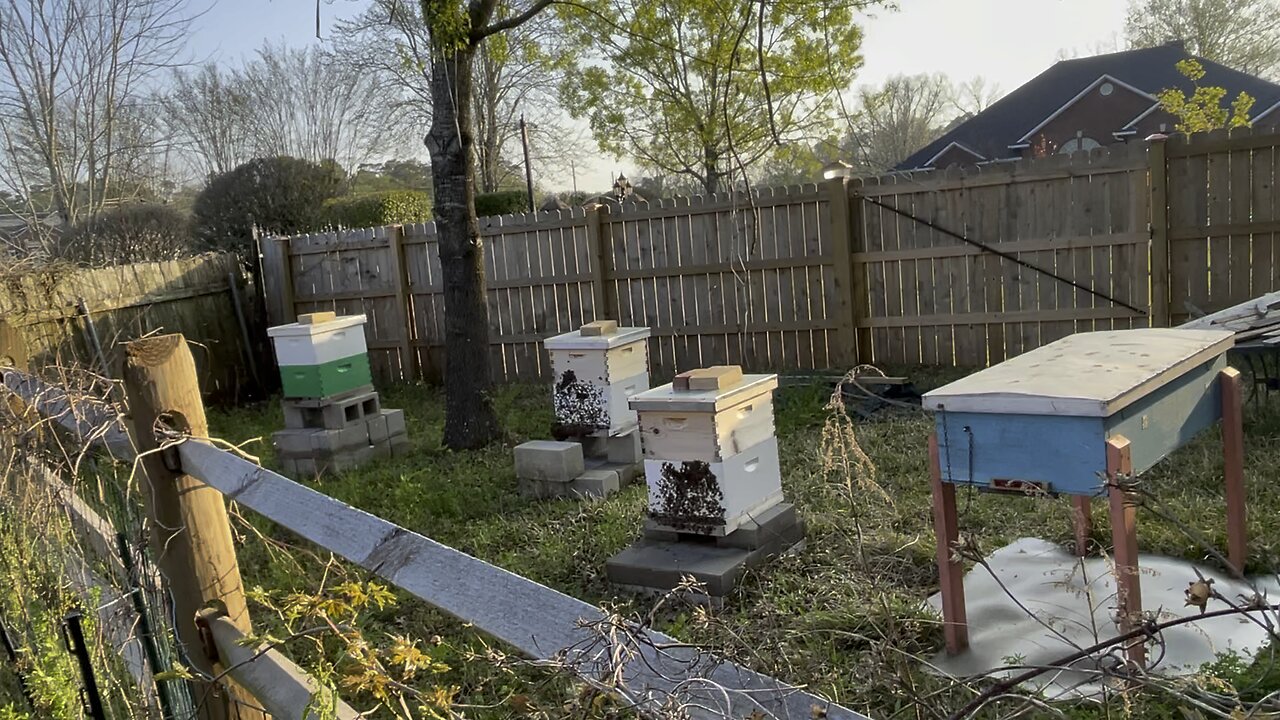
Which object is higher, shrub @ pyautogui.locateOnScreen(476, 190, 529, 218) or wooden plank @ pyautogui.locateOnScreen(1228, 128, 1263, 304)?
shrub @ pyautogui.locateOnScreen(476, 190, 529, 218)

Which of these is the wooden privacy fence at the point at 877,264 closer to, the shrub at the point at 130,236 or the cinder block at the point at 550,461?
the cinder block at the point at 550,461

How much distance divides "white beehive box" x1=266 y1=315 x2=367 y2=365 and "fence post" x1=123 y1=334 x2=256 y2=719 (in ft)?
15.6

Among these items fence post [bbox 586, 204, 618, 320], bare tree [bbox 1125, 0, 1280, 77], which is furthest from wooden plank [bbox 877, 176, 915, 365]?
bare tree [bbox 1125, 0, 1280, 77]

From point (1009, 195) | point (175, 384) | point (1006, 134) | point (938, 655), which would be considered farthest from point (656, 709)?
point (1006, 134)

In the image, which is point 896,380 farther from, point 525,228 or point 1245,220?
point 525,228

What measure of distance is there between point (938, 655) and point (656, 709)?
260 cm

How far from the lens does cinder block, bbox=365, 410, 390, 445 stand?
741 cm

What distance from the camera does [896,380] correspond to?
21.8ft

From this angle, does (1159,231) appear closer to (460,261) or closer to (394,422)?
(460,261)

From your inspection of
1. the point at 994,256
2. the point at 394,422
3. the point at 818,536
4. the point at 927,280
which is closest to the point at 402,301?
the point at 394,422

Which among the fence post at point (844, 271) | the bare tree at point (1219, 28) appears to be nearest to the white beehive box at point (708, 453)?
the fence post at point (844, 271)

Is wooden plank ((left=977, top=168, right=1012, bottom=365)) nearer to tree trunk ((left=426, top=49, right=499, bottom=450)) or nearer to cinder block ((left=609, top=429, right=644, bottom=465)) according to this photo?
cinder block ((left=609, top=429, right=644, bottom=465))

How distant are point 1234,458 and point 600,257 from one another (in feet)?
22.2

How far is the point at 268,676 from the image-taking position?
204 cm
